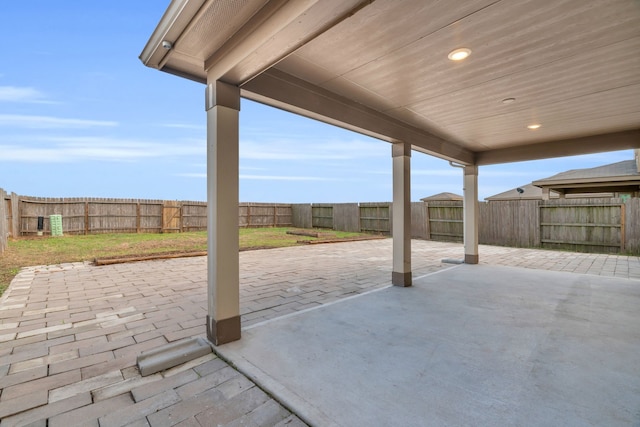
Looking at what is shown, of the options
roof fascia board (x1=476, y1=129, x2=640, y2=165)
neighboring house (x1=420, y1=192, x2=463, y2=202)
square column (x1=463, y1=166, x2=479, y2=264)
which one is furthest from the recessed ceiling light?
neighboring house (x1=420, y1=192, x2=463, y2=202)

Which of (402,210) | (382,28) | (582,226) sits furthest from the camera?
(582,226)

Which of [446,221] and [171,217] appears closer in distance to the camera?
[446,221]

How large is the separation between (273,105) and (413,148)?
267 centimetres

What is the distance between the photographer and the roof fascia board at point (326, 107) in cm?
249

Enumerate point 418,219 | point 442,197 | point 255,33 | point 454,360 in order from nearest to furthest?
point 255,33
point 454,360
point 418,219
point 442,197

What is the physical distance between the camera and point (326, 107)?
2.98 m

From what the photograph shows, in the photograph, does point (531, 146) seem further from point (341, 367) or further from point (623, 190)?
point (623, 190)

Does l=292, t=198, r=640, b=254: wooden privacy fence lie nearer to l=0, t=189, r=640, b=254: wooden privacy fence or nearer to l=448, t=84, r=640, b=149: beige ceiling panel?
l=0, t=189, r=640, b=254: wooden privacy fence

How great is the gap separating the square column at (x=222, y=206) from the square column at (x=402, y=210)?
102 inches

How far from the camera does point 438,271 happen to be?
5.27 m

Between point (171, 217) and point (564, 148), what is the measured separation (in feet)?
45.5

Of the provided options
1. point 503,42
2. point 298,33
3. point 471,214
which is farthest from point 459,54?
point 471,214

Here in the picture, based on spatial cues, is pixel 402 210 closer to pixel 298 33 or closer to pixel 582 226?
pixel 298 33

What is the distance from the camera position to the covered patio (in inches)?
68.2
